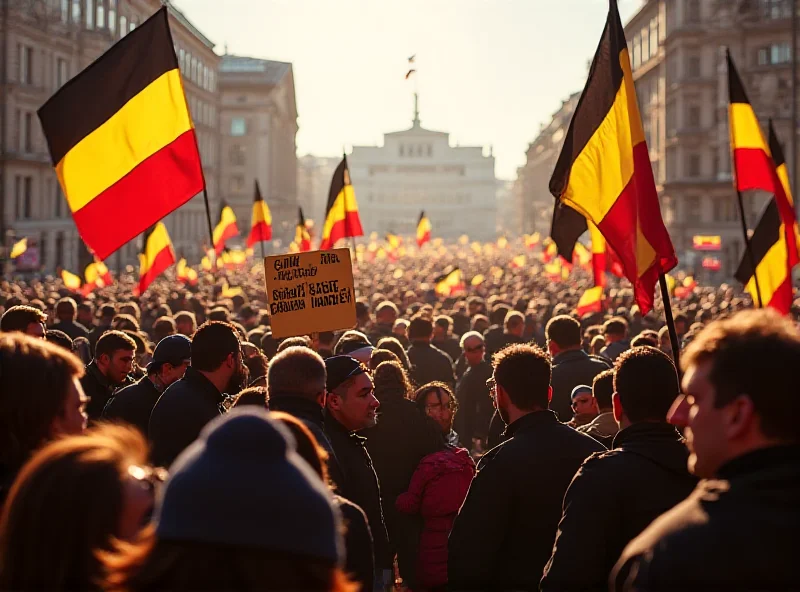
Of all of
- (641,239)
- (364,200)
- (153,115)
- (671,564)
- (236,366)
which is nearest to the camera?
(671,564)

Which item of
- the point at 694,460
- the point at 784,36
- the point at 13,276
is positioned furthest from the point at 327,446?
the point at 784,36

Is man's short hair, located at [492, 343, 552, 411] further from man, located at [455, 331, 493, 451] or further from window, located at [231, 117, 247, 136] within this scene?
window, located at [231, 117, 247, 136]

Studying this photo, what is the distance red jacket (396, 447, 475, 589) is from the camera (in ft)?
19.9

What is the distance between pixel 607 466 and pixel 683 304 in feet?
65.2

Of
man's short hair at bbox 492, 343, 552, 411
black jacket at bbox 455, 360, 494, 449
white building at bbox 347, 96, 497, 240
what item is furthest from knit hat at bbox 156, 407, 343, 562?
white building at bbox 347, 96, 497, 240

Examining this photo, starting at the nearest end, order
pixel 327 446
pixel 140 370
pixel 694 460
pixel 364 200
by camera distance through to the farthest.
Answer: pixel 694 460
pixel 327 446
pixel 140 370
pixel 364 200

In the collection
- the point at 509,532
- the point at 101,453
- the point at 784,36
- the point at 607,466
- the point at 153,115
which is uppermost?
the point at 784,36

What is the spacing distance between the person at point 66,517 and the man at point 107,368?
5.63 meters

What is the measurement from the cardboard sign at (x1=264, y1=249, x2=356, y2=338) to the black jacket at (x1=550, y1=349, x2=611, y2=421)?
162 cm

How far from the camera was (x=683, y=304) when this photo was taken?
2355cm

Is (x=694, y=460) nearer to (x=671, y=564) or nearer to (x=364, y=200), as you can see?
(x=671, y=564)

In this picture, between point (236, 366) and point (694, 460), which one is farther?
point (236, 366)

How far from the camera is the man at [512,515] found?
15.6ft

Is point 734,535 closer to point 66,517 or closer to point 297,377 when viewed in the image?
point 66,517
